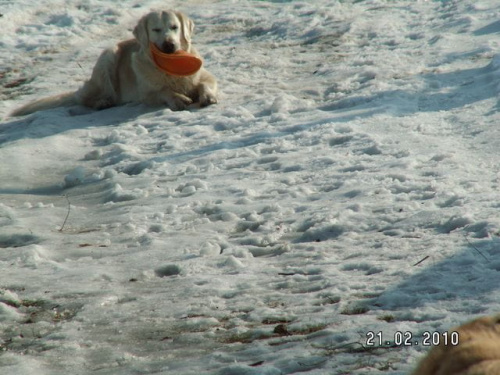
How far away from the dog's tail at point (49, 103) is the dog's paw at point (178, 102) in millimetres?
1187

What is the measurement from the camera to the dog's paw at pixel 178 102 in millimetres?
8648

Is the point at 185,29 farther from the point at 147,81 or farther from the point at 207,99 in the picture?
the point at 207,99

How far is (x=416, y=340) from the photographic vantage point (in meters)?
3.28

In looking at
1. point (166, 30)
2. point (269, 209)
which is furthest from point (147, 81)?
point (269, 209)

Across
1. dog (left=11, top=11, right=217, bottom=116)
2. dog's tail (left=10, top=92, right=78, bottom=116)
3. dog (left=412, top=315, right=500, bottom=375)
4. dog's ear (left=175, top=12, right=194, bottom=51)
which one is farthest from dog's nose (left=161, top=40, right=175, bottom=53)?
dog (left=412, top=315, right=500, bottom=375)

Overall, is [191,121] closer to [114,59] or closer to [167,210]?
[114,59]

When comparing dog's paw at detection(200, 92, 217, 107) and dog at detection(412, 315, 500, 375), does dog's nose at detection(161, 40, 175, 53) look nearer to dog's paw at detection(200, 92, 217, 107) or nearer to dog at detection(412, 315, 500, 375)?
dog's paw at detection(200, 92, 217, 107)

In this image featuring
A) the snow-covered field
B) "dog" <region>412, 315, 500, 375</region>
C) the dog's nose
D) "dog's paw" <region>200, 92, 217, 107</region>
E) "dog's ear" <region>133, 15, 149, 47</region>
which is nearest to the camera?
"dog" <region>412, 315, 500, 375</region>

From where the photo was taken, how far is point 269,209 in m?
5.53

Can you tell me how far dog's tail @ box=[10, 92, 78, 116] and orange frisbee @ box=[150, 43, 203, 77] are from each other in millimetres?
1120

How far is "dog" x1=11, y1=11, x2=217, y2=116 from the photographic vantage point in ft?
28.8

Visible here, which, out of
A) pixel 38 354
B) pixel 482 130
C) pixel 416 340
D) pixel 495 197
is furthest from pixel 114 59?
pixel 416 340

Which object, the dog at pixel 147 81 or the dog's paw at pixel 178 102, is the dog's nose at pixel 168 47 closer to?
the dog at pixel 147 81

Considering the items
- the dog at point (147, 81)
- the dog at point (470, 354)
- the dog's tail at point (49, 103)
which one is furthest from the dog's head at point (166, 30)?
the dog at point (470, 354)
